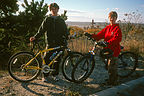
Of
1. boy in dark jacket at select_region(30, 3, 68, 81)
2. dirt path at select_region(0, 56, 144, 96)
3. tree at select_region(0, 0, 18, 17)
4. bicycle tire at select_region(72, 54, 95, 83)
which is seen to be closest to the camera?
dirt path at select_region(0, 56, 144, 96)

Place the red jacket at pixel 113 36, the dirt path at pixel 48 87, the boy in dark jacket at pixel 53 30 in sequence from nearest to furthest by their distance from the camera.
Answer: the dirt path at pixel 48 87
the red jacket at pixel 113 36
the boy in dark jacket at pixel 53 30

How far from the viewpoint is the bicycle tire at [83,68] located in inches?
128

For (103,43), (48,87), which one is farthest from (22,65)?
(103,43)

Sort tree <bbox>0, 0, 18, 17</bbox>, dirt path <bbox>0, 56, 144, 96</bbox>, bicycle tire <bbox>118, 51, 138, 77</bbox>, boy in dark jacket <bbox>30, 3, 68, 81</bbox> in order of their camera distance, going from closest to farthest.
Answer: dirt path <bbox>0, 56, 144, 96</bbox>
boy in dark jacket <bbox>30, 3, 68, 81</bbox>
bicycle tire <bbox>118, 51, 138, 77</bbox>
tree <bbox>0, 0, 18, 17</bbox>

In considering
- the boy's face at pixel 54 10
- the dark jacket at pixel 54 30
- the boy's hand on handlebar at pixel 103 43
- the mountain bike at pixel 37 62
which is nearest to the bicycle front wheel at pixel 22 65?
the mountain bike at pixel 37 62

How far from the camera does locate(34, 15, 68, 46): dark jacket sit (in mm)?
3123

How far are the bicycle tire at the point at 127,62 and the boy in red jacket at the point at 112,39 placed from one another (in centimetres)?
69

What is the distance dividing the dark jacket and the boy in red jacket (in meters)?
0.78

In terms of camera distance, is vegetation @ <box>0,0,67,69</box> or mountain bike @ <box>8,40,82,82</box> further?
vegetation @ <box>0,0,67,69</box>

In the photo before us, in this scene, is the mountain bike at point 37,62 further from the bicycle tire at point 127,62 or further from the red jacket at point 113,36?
the bicycle tire at point 127,62

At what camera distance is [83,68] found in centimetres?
333

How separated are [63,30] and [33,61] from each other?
1.07 meters

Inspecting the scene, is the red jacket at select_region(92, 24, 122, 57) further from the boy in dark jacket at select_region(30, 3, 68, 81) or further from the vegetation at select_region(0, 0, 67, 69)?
the vegetation at select_region(0, 0, 67, 69)

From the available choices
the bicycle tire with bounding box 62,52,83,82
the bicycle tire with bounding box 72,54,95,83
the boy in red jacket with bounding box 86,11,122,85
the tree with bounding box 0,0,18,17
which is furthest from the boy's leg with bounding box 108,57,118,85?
the tree with bounding box 0,0,18,17
